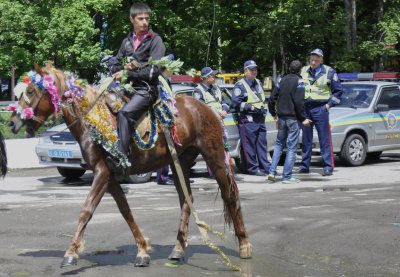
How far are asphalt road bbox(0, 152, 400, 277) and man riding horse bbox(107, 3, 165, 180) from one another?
1.10 meters

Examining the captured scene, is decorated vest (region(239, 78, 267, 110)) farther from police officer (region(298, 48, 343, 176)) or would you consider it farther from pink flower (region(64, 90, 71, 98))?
pink flower (region(64, 90, 71, 98))

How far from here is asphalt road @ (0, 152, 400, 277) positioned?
8.21 m

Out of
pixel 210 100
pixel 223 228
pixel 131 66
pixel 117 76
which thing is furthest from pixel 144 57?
pixel 210 100

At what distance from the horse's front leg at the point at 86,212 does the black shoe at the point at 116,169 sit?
0.07 metres

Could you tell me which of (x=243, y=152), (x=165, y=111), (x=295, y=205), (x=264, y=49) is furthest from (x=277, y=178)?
(x=264, y=49)

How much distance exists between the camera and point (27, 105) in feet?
26.8

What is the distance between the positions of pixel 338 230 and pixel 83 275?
3.77 metres

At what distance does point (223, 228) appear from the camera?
10578 millimetres

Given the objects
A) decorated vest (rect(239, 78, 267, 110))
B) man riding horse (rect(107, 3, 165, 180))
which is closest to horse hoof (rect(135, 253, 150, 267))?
man riding horse (rect(107, 3, 165, 180))

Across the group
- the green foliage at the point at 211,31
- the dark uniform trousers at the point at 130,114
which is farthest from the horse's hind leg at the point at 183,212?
the green foliage at the point at 211,31

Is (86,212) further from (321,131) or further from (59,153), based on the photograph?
(321,131)

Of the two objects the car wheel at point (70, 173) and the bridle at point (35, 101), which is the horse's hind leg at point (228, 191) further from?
the car wheel at point (70, 173)

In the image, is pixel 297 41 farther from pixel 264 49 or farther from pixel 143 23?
pixel 143 23

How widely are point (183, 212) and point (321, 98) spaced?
28.0 ft
